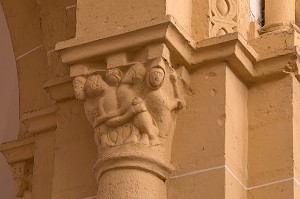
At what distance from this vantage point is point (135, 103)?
4168mm

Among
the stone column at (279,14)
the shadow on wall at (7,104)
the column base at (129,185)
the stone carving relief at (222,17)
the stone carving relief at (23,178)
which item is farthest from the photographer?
the shadow on wall at (7,104)

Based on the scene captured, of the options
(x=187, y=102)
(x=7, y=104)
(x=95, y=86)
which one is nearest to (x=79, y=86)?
(x=95, y=86)

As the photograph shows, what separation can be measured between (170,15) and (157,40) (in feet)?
0.28

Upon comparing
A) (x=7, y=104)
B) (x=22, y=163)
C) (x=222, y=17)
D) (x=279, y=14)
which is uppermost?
(x=7, y=104)

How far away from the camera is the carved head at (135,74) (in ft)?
13.8

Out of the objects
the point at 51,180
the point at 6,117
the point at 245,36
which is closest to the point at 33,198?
the point at 51,180

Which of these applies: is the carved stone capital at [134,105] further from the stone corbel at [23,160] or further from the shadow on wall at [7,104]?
the shadow on wall at [7,104]

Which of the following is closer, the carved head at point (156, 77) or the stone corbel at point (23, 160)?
the carved head at point (156, 77)

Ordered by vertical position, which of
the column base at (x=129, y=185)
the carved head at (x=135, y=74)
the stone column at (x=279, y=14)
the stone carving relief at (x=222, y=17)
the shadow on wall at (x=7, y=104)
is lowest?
the column base at (x=129, y=185)

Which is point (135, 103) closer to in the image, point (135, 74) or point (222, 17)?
point (135, 74)

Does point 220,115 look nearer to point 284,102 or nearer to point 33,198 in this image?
point 284,102

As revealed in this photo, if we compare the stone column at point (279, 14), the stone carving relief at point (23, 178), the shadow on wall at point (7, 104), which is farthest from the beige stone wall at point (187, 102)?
the shadow on wall at point (7, 104)

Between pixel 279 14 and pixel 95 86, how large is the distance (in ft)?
2.71

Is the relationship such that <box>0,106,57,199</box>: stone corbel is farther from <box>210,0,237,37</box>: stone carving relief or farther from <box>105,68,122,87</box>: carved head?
<box>210,0,237,37</box>: stone carving relief
